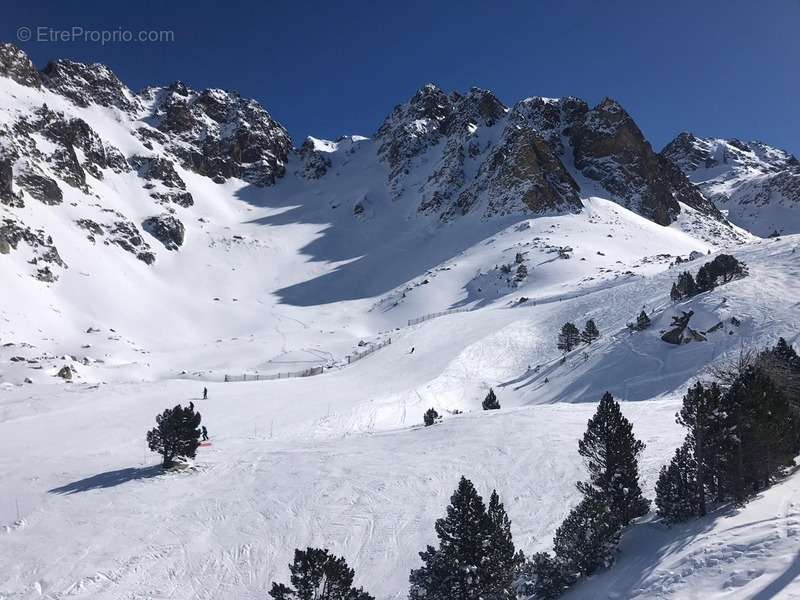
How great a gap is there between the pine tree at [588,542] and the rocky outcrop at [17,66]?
15062cm

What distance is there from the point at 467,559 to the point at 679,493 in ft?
18.8

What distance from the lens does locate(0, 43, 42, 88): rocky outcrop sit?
121312mm

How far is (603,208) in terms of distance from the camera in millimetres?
111750

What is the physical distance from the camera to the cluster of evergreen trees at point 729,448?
503 inches

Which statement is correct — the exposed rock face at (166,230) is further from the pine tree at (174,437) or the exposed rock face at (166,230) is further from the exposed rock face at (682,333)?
the exposed rock face at (682,333)

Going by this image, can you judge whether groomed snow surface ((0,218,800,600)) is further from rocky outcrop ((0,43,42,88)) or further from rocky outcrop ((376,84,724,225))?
rocky outcrop ((0,43,42,88))

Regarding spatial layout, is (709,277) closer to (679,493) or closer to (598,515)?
(679,493)

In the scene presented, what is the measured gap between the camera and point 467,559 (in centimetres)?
1162

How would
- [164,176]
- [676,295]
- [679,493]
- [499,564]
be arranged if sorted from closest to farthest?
[499,564]
[679,493]
[676,295]
[164,176]

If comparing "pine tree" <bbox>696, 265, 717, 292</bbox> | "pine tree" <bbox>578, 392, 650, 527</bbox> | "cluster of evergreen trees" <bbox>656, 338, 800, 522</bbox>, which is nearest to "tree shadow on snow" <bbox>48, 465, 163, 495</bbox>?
"pine tree" <bbox>578, 392, 650, 527</bbox>

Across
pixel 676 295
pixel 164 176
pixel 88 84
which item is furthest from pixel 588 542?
pixel 88 84

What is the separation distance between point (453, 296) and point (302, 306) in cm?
2625

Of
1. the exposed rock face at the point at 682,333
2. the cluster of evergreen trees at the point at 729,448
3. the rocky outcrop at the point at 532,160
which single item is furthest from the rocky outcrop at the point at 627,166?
the cluster of evergreen trees at the point at 729,448

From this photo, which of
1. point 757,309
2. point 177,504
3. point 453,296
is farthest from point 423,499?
point 453,296
